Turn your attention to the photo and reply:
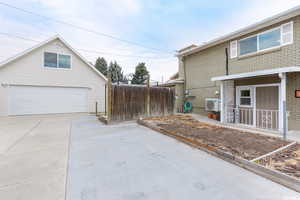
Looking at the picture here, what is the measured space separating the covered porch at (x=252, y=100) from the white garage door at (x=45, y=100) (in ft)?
35.5

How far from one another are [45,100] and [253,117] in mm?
13503

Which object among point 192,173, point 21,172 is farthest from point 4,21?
point 192,173

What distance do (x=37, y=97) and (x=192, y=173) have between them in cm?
1266

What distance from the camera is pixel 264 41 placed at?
709cm

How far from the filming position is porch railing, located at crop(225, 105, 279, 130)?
6.54 meters

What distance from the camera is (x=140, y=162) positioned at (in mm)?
3445

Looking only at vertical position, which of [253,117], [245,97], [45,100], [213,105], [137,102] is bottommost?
[253,117]

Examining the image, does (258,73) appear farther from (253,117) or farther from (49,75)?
(49,75)

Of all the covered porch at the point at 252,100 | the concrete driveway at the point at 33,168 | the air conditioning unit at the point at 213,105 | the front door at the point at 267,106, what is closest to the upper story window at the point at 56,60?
the concrete driveway at the point at 33,168

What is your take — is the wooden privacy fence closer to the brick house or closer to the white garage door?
the brick house

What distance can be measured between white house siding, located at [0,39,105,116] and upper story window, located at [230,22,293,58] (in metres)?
10.7

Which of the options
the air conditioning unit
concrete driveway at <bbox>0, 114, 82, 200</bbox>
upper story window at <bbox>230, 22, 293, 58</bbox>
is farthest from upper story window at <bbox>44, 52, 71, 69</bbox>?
upper story window at <bbox>230, 22, 293, 58</bbox>

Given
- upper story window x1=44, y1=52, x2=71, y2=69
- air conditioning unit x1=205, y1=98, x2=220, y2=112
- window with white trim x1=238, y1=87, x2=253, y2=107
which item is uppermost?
upper story window x1=44, y1=52, x2=71, y2=69

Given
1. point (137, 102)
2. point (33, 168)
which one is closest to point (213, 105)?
point (137, 102)
